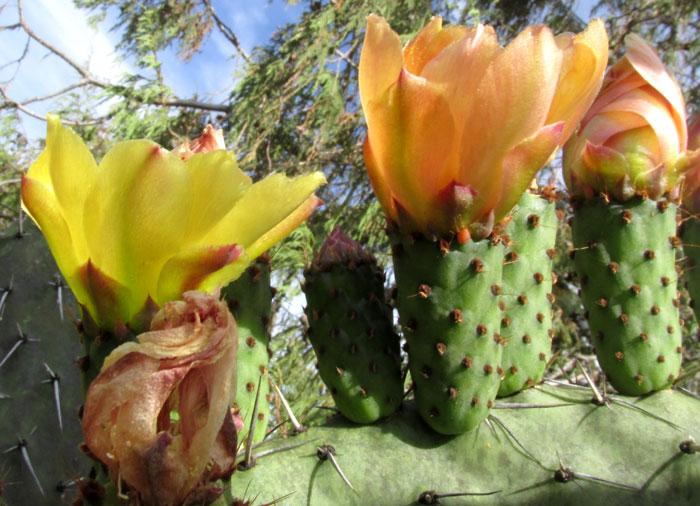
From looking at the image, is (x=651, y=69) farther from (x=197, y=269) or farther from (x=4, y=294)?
(x=4, y=294)

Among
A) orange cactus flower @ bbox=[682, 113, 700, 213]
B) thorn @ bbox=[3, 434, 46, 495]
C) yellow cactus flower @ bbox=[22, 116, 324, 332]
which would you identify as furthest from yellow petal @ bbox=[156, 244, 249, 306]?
orange cactus flower @ bbox=[682, 113, 700, 213]

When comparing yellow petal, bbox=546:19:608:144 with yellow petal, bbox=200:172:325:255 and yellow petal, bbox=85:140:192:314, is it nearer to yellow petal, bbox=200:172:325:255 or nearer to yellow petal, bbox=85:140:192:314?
yellow petal, bbox=200:172:325:255

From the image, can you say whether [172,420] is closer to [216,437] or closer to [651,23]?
[216,437]

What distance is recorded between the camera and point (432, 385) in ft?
2.60

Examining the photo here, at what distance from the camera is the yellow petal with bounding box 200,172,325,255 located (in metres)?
0.53

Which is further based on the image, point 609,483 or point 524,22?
point 524,22

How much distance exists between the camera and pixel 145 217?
0.51 metres

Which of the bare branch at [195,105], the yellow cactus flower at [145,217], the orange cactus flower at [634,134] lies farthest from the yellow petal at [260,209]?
the bare branch at [195,105]

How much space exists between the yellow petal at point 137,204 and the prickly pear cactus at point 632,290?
2.32 ft

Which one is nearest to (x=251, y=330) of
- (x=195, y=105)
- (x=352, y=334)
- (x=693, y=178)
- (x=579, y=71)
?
(x=352, y=334)

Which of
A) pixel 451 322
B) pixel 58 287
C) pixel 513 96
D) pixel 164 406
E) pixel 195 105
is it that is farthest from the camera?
pixel 195 105

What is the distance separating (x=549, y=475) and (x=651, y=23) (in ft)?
12.8

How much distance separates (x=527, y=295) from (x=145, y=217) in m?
0.63

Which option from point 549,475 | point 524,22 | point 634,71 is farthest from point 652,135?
point 524,22
